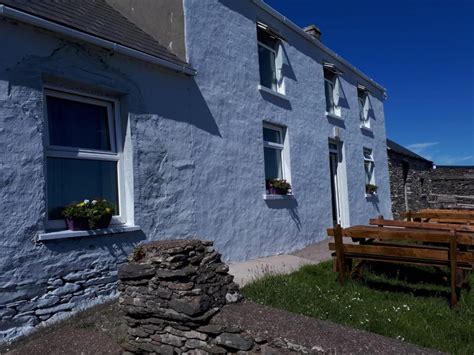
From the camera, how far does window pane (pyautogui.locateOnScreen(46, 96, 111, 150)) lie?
517 centimetres

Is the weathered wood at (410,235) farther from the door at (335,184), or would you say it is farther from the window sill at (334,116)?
the door at (335,184)

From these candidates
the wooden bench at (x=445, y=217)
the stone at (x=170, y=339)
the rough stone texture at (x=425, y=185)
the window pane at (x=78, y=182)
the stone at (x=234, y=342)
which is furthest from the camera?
the rough stone texture at (x=425, y=185)

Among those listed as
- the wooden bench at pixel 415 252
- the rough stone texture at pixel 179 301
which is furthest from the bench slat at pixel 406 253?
the rough stone texture at pixel 179 301

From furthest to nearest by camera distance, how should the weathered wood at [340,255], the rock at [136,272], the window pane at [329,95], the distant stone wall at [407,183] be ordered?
the distant stone wall at [407,183]
the window pane at [329,95]
the weathered wood at [340,255]
the rock at [136,272]

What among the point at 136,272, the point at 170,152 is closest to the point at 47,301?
the point at 136,272

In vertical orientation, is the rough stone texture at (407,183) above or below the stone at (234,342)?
above

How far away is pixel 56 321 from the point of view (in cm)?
462

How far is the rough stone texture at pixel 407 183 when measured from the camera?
1712 cm

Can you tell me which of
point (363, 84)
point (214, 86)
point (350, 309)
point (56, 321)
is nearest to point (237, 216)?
point (214, 86)

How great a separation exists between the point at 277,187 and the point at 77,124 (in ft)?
15.4

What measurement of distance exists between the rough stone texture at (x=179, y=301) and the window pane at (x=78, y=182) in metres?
1.54

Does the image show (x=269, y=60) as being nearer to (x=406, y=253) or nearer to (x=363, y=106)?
(x=406, y=253)

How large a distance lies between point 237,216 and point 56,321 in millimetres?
3784

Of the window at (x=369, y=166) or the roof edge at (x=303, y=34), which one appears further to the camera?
the window at (x=369, y=166)
